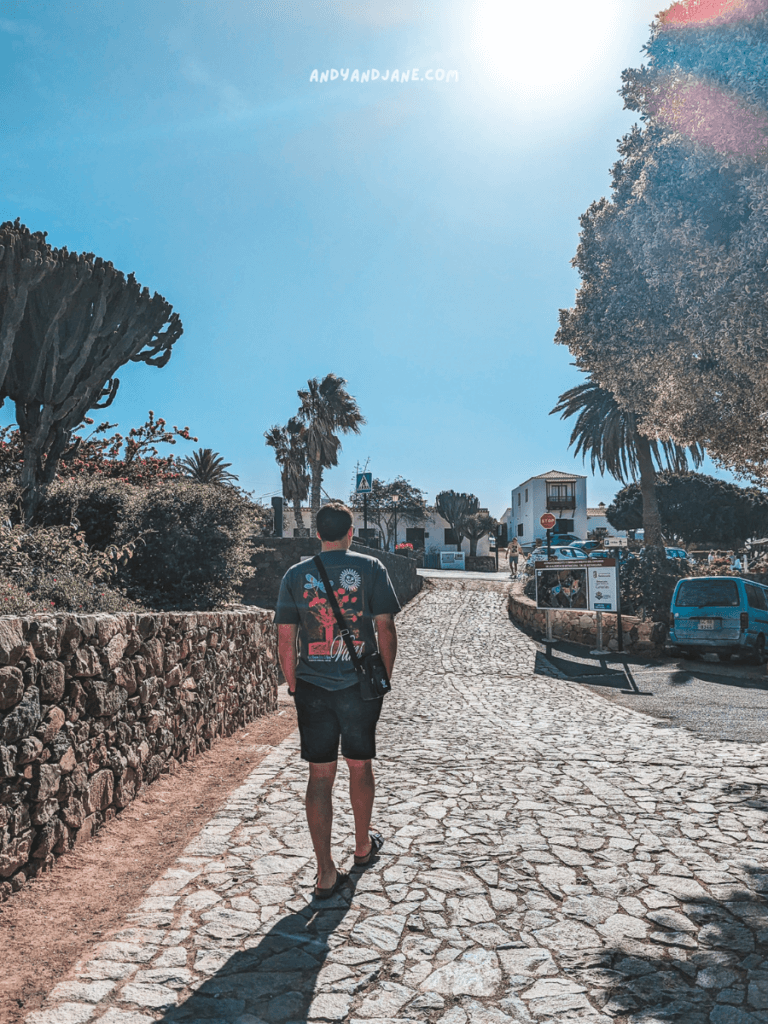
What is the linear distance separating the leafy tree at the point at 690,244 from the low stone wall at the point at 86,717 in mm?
6831

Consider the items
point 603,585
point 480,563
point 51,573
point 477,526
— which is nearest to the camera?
point 51,573

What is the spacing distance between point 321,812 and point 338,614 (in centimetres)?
97

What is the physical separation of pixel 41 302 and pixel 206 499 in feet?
20.7

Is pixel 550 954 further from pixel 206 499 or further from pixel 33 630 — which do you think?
pixel 206 499

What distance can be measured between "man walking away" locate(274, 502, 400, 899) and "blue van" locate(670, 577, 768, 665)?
12371mm

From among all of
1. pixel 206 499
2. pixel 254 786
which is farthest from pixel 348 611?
pixel 206 499

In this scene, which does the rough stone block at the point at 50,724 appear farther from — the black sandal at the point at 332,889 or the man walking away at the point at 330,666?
the black sandal at the point at 332,889

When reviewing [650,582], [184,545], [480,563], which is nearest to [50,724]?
[184,545]

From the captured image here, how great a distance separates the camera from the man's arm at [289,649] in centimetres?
369

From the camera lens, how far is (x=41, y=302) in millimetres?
14391

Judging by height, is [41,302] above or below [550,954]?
above

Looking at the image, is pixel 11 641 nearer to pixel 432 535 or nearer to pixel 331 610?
pixel 331 610

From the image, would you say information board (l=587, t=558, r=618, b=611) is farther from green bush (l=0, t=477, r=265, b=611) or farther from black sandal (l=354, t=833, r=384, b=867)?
black sandal (l=354, t=833, r=384, b=867)

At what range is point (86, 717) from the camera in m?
4.57
